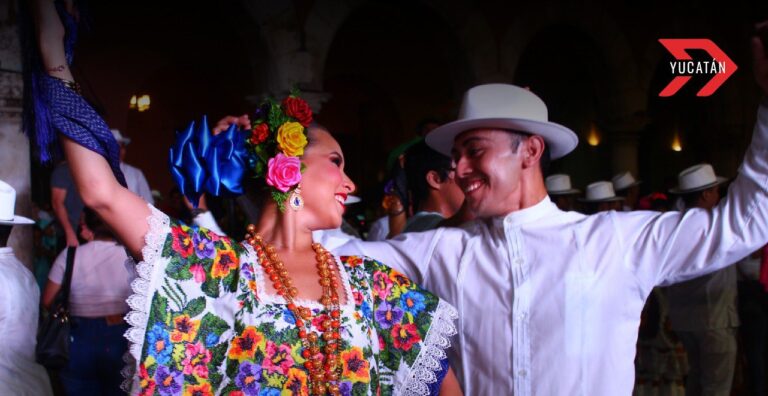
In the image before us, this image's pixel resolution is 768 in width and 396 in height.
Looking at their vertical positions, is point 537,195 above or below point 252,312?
above

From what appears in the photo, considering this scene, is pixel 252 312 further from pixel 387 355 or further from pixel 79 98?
pixel 79 98

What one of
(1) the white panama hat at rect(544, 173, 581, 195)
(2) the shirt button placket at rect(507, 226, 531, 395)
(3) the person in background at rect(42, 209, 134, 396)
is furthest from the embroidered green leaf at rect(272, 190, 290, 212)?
(1) the white panama hat at rect(544, 173, 581, 195)

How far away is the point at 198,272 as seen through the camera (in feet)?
6.18

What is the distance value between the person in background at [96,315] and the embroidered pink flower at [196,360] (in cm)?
242

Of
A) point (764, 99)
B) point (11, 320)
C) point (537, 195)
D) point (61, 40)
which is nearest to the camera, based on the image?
point (61, 40)

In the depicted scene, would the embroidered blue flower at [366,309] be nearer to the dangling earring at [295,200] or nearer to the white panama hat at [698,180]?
the dangling earring at [295,200]

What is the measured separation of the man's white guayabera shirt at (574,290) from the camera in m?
2.23

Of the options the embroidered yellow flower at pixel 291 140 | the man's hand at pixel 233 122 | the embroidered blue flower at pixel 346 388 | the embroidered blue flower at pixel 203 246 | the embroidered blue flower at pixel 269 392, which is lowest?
the embroidered blue flower at pixel 346 388

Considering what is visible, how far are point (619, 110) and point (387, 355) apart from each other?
31.0 feet

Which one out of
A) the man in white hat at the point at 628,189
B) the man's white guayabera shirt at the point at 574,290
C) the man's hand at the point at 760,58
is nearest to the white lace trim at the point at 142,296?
the man's white guayabera shirt at the point at 574,290

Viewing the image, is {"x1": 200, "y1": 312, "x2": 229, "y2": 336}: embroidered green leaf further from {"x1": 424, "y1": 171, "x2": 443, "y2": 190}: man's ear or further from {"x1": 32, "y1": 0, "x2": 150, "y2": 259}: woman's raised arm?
{"x1": 424, "y1": 171, "x2": 443, "y2": 190}: man's ear

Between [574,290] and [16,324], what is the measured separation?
8.06ft

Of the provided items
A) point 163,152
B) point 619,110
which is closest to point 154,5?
point 163,152

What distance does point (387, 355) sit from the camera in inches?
86.0
